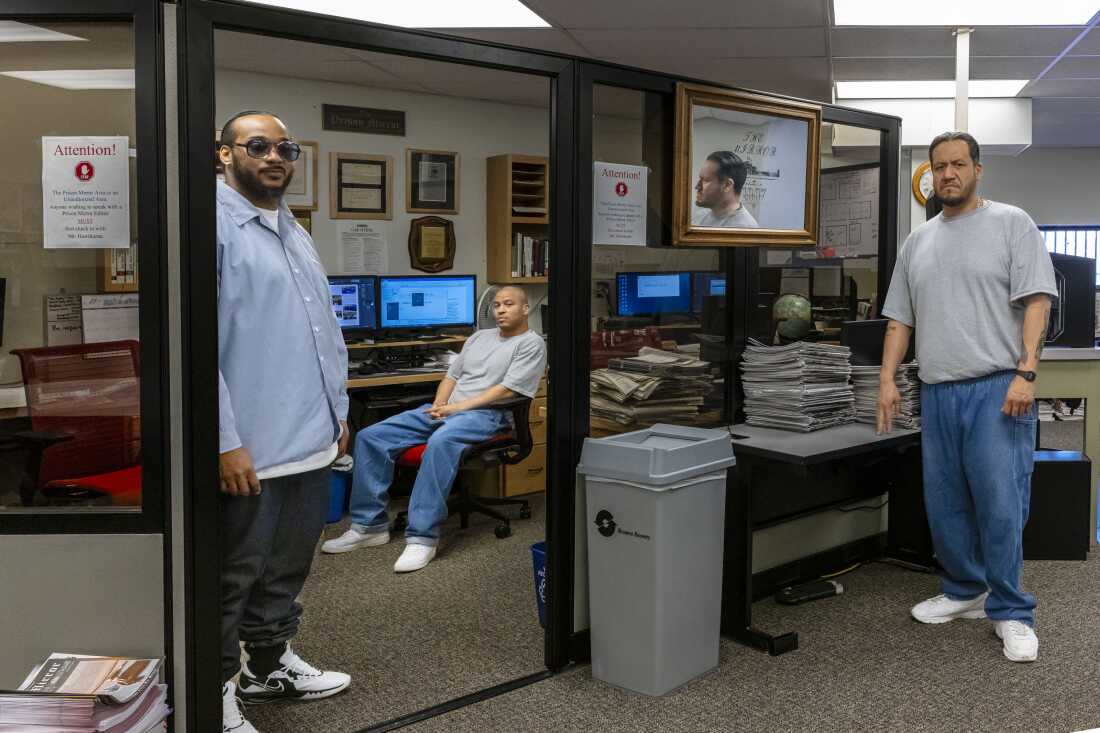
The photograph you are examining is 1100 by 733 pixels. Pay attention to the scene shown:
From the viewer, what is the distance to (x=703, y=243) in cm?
294

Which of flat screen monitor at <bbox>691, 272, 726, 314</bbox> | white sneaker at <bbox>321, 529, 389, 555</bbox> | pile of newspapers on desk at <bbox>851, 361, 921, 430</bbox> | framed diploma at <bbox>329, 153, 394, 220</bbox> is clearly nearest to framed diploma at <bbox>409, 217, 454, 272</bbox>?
framed diploma at <bbox>329, 153, 394, 220</bbox>

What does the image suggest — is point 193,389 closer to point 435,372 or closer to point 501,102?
point 435,372

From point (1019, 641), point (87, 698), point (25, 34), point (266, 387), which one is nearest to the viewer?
point (87, 698)

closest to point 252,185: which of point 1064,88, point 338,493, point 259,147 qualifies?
point 259,147

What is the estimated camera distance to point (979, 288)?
279 cm

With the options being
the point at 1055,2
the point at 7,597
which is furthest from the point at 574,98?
the point at 1055,2

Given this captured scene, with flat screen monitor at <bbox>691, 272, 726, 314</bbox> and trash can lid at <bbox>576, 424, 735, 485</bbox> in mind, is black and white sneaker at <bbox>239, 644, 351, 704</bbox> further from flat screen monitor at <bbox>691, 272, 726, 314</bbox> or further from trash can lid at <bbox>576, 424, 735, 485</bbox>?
flat screen monitor at <bbox>691, 272, 726, 314</bbox>

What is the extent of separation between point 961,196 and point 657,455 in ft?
3.97

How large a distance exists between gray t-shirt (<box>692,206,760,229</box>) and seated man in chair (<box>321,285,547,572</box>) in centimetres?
126

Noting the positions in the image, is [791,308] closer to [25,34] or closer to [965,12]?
[965,12]

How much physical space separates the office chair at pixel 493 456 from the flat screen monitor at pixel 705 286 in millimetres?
1170

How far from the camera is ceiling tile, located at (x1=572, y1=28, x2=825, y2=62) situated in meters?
4.21

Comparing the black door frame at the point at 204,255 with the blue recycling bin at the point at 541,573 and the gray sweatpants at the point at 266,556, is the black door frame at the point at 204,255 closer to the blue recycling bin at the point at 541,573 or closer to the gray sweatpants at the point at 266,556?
the gray sweatpants at the point at 266,556

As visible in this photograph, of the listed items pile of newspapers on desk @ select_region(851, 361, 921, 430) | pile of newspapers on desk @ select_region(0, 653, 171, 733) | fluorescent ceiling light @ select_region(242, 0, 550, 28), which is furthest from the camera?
fluorescent ceiling light @ select_region(242, 0, 550, 28)
